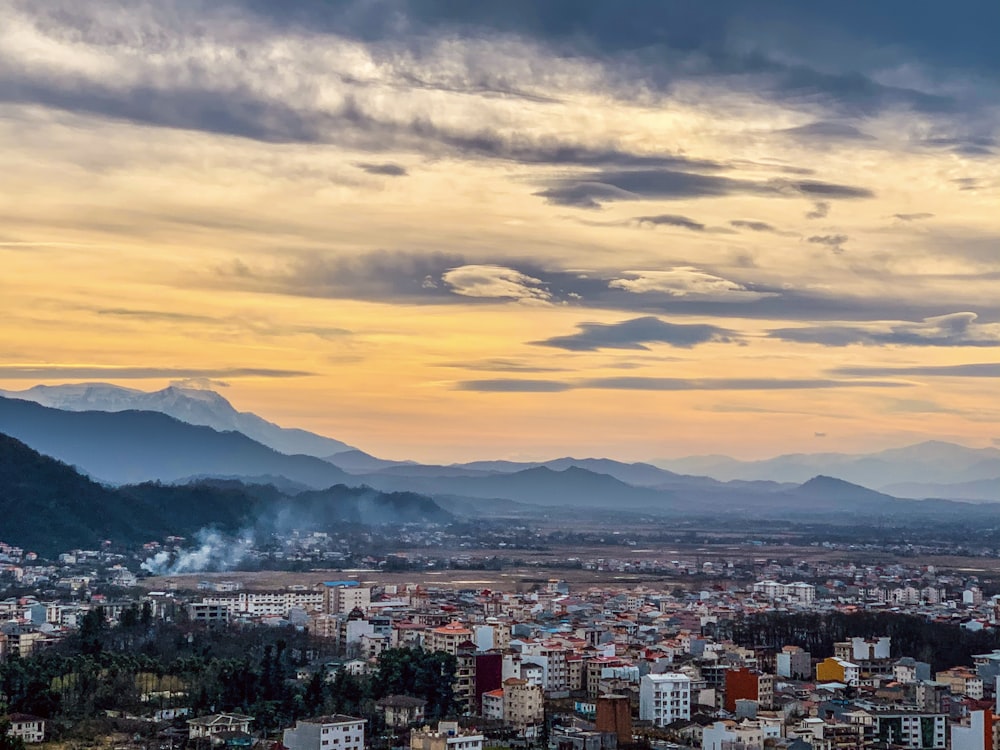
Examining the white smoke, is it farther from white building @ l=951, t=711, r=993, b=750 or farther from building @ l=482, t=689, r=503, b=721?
white building @ l=951, t=711, r=993, b=750

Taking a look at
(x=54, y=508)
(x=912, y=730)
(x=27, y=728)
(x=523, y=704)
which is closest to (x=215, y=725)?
(x=27, y=728)

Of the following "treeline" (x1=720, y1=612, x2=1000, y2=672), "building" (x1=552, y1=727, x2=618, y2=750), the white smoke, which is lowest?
"building" (x1=552, y1=727, x2=618, y2=750)

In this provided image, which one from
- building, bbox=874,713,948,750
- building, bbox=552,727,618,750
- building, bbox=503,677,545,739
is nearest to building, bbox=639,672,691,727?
building, bbox=503,677,545,739

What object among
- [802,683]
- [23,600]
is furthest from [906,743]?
[23,600]

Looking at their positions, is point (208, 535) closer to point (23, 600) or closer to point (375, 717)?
point (23, 600)

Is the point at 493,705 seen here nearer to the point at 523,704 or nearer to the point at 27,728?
the point at 523,704

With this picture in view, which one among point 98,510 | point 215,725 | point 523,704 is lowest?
point 215,725
